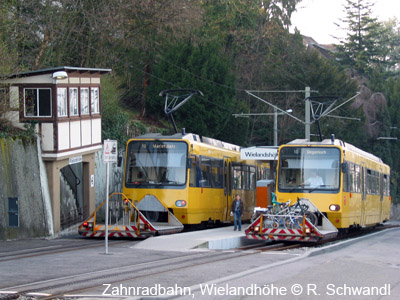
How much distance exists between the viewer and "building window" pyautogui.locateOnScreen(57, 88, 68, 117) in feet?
78.3

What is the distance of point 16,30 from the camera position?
3078 centimetres

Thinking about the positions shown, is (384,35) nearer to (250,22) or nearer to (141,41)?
(250,22)

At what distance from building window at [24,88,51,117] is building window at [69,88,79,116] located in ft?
4.51

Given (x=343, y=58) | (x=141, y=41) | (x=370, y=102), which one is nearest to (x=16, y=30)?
(x=141, y=41)

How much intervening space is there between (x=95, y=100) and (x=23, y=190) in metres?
6.32

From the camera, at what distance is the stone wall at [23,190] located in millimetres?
21547

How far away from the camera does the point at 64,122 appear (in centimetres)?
2436

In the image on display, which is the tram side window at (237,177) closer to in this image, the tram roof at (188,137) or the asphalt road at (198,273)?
the tram roof at (188,137)

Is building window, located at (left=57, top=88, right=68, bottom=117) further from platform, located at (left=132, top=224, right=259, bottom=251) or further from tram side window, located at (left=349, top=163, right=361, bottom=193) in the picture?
tram side window, located at (left=349, top=163, right=361, bottom=193)

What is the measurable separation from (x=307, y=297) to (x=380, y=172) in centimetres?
2236

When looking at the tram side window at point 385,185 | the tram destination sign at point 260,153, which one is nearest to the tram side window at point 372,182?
the tram side window at point 385,185

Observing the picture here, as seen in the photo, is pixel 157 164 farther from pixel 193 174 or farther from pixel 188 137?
pixel 188 137

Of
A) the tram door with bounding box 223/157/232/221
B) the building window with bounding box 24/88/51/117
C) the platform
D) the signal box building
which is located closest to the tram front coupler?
the platform

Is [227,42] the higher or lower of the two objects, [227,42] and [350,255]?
the higher
